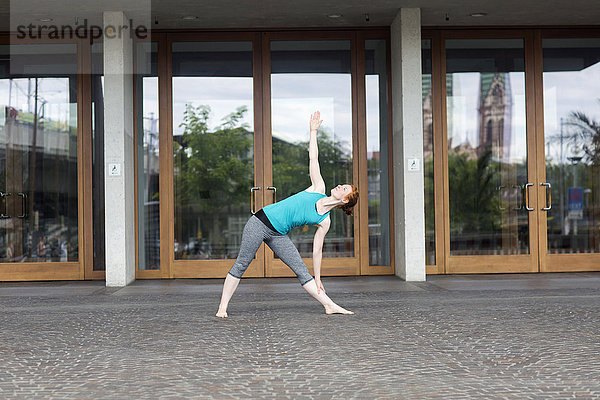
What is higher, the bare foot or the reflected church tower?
the reflected church tower

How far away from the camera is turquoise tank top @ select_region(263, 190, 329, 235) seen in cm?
619

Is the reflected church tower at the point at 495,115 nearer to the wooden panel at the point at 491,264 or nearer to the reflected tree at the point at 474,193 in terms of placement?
the reflected tree at the point at 474,193

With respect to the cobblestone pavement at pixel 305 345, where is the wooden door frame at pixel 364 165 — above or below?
above

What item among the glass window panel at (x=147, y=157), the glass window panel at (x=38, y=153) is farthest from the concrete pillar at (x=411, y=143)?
the glass window panel at (x=38, y=153)

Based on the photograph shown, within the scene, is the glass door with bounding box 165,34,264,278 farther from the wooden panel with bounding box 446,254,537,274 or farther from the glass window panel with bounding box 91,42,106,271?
the wooden panel with bounding box 446,254,537,274

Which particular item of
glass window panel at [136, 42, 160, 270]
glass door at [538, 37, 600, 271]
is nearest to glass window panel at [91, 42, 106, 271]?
glass window panel at [136, 42, 160, 270]

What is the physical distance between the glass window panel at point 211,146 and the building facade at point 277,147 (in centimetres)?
2

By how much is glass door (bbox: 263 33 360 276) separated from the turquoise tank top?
371 cm

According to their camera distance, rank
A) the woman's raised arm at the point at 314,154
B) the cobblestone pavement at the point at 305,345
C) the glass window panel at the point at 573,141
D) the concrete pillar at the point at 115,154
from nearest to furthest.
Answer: the cobblestone pavement at the point at 305,345 < the woman's raised arm at the point at 314,154 < the concrete pillar at the point at 115,154 < the glass window panel at the point at 573,141

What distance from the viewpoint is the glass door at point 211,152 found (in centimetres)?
996

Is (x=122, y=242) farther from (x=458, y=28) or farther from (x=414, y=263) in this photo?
(x=458, y=28)

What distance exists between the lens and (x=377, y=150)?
10047 mm

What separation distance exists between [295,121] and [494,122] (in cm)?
289

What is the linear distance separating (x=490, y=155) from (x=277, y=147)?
122 inches
